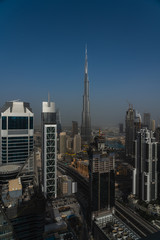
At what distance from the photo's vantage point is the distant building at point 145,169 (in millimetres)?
5793

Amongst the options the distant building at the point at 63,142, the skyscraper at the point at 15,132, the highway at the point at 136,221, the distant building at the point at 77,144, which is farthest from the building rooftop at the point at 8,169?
the distant building at the point at 77,144

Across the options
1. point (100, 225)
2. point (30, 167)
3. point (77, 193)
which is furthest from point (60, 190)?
point (100, 225)

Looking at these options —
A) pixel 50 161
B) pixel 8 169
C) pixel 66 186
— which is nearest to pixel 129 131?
pixel 66 186

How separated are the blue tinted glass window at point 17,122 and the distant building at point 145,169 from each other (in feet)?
16.1

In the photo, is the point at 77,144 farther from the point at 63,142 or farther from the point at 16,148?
the point at 16,148

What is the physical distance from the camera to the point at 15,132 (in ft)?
22.6

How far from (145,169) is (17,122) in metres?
5.54

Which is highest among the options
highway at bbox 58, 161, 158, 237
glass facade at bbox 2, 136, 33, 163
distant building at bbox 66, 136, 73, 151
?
glass facade at bbox 2, 136, 33, 163

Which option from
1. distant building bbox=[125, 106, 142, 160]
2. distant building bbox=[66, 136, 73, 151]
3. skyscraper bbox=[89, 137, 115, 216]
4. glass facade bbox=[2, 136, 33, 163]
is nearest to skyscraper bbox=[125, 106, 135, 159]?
distant building bbox=[125, 106, 142, 160]

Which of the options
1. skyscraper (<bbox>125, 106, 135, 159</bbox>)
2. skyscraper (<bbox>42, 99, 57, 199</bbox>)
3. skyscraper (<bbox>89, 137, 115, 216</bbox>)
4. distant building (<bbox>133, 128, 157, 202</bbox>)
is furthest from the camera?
skyscraper (<bbox>125, 106, 135, 159</bbox>)

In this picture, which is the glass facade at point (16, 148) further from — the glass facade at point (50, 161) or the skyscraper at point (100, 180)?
the skyscraper at point (100, 180)

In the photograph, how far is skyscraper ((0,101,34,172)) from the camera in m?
6.72

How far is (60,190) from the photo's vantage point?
631cm

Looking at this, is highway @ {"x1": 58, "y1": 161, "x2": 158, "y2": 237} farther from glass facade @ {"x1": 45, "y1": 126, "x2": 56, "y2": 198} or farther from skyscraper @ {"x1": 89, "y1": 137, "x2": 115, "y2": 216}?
glass facade @ {"x1": 45, "y1": 126, "x2": 56, "y2": 198}
